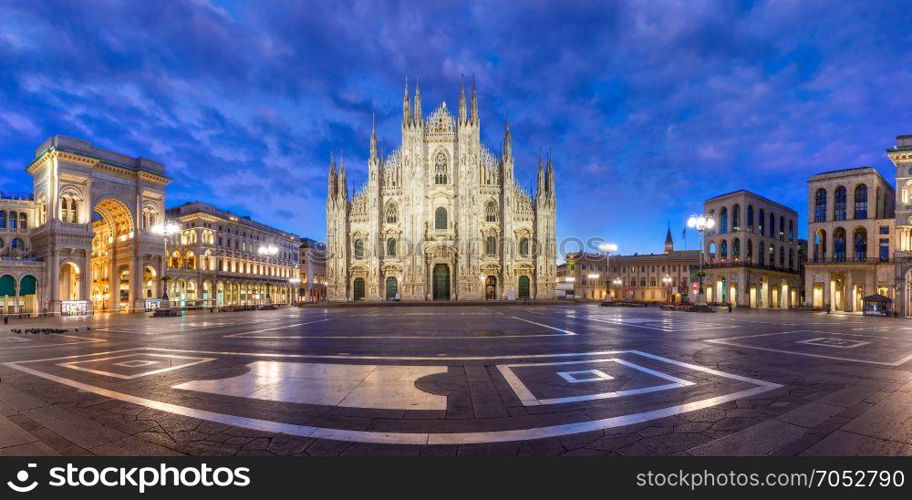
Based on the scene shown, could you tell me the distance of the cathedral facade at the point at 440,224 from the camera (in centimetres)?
5725

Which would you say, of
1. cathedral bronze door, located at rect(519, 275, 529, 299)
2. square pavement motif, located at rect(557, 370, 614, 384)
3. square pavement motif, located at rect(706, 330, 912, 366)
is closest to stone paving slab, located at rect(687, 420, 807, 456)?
square pavement motif, located at rect(557, 370, 614, 384)

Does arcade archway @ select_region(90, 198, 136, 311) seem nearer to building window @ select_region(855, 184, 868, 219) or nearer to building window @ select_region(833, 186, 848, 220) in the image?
building window @ select_region(833, 186, 848, 220)

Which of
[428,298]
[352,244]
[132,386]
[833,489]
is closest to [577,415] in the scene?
[833,489]

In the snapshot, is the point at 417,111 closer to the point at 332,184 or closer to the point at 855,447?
the point at 332,184

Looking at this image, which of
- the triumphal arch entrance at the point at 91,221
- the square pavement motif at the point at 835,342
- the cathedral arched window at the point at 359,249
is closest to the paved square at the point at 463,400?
the square pavement motif at the point at 835,342

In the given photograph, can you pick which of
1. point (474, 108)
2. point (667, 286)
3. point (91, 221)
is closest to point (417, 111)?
point (474, 108)

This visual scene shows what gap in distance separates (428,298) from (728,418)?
171ft

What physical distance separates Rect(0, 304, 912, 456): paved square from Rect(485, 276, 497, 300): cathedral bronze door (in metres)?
46.4

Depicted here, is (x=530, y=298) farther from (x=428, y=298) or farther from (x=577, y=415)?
(x=577, y=415)

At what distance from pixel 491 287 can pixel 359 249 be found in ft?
71.0

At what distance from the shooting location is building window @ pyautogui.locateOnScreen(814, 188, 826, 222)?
48.0 meters

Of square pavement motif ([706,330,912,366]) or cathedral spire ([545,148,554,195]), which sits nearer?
square pavement motif ([706,330,912,366])

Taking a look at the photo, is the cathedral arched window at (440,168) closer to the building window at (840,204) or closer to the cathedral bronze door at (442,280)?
the cathedral bronze door at (442,280)

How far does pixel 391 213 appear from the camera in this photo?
59.4 m
